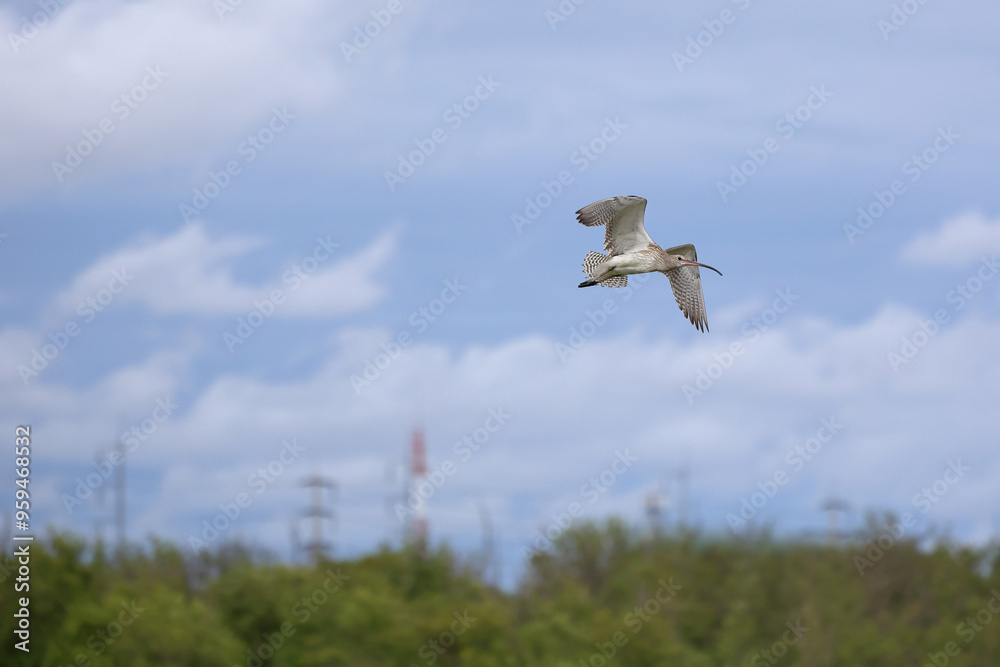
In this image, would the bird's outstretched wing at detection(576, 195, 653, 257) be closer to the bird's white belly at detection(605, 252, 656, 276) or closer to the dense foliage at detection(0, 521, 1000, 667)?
the bird's white belly at detection(605, 252, 656, 276)

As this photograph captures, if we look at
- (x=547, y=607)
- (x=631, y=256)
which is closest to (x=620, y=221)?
(x=631, y=256)

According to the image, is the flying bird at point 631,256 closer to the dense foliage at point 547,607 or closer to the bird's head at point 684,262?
the bird's head at point 684,262

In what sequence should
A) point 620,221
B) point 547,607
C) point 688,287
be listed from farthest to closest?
point 547,607
point 688,287
point 620,221

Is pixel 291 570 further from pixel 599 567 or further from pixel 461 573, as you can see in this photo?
pixel 599 567

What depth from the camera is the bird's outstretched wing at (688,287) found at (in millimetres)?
28516

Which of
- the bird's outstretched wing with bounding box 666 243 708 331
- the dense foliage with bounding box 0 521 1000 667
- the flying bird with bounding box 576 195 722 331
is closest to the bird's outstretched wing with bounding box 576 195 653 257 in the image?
the flying bird with bounding box 576 195 722 331

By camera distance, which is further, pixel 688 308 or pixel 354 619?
pixel 354 619

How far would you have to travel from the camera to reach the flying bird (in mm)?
25969

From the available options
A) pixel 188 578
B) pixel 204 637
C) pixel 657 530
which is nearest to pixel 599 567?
pixel 657 530

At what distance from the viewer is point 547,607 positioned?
72.5 m

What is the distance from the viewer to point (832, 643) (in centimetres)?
7838

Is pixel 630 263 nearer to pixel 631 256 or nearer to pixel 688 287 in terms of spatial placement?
pixel 631 256

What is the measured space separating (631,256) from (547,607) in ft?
158

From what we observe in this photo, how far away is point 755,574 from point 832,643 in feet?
18.6
